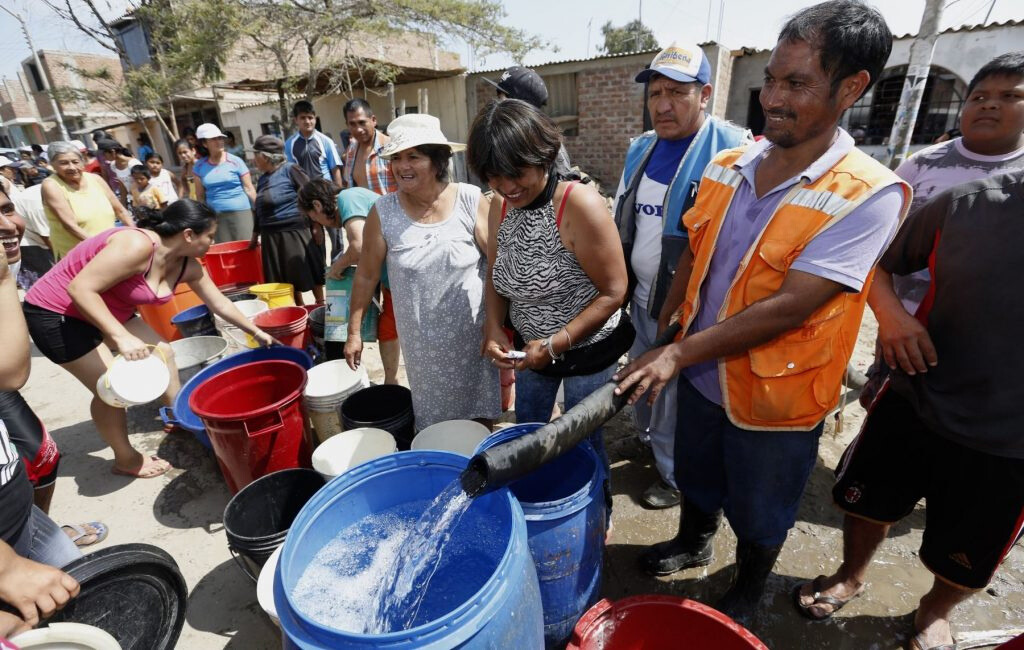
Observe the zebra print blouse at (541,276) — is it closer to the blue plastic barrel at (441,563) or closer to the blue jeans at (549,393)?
the blue jeans at (549,393)

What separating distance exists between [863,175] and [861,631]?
6.33 feet

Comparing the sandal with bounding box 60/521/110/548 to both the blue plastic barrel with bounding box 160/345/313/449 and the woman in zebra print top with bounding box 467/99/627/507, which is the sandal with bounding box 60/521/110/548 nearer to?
the blue plastic barrel with bounding box 160/345/313/449

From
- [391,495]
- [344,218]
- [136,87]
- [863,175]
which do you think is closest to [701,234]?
[863,175]

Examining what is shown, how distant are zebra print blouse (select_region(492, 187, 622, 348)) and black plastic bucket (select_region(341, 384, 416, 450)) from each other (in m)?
1.04

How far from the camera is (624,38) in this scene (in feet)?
131

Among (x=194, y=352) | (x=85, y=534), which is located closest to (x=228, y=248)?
(x=194, y=352)

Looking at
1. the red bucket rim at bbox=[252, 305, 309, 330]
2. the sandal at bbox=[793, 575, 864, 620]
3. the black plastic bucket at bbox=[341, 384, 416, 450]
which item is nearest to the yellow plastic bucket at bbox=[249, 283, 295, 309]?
the red bucket rim at bbox=[252, 305, 309, 330]

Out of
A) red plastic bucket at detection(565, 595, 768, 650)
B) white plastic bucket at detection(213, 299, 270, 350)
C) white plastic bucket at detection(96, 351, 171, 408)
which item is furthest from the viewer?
white plastic bucket at detection(213, 299, 270, 350)

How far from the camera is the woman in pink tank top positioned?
2668 millimetres

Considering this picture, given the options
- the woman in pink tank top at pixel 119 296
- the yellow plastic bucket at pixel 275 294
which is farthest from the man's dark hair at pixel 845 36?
the yellow plastic bucket at pixel 275 294

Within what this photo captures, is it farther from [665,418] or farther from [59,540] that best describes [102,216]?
[665,418]

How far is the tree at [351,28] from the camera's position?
988cm

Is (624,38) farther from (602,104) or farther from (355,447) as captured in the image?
(355,447)

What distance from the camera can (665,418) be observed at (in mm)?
2604
